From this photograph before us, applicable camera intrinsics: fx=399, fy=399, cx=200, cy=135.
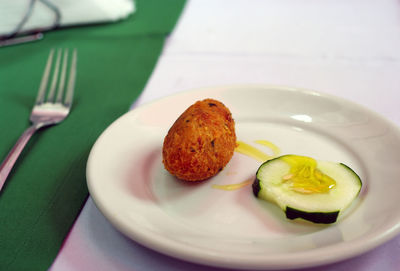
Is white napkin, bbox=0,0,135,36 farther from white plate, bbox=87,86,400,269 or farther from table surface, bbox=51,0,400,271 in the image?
white plate, bbox=87,86,400,269

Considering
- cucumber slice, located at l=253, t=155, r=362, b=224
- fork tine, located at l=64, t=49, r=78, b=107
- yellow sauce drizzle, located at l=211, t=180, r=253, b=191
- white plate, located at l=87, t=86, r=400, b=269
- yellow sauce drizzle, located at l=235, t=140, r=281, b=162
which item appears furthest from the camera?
fork tine, located at l=64, t=49, r=78, b=107

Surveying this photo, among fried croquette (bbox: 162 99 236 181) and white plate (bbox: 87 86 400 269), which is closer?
white plate (bbox: 87 86 400 269)

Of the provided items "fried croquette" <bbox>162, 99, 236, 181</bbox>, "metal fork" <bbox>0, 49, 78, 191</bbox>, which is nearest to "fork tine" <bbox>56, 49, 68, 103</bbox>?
"metal fork" <bbox>0, 49, 78, 191</bbox>

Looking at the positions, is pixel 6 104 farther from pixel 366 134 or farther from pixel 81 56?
pixel 366 134

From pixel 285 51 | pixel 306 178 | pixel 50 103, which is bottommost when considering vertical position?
pixel 50 103

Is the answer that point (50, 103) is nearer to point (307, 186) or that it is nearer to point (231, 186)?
point (231, 186)

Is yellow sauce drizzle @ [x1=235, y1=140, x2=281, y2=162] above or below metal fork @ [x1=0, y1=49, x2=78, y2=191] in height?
above

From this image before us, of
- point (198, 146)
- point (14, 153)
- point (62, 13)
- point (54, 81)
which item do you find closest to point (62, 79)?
point (54, 81)
